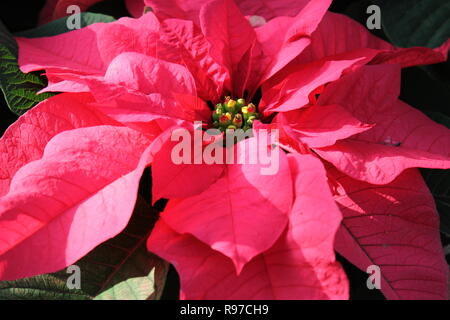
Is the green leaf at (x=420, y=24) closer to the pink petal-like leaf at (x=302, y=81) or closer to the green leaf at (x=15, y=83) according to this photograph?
the pink petal-like leaf at (x=302, y=81)

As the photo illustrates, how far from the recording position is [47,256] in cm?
42

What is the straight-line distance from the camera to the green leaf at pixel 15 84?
583 millimetres

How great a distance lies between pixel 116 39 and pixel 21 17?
0.29 meters

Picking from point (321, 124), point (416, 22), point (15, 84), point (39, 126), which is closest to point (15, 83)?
point (15, 84)

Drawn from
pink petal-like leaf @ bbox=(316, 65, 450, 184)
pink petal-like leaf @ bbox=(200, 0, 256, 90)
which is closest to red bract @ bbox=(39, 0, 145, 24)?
pink petal-like leaf @ bbox=(200, 0, 256, 90)

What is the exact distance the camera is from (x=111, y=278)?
19.2 inches

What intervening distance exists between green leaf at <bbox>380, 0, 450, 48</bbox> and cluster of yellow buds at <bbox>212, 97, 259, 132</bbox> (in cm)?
18

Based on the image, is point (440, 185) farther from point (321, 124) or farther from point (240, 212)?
point (240, 212)

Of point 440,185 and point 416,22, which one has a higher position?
point 416,22

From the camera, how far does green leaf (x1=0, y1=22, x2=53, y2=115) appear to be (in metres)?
0.58

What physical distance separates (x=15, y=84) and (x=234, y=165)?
26 cm

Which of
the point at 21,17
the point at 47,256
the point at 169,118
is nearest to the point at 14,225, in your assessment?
A: the point at 47,256

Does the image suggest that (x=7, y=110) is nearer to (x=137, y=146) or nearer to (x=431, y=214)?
(x=137, y=146)

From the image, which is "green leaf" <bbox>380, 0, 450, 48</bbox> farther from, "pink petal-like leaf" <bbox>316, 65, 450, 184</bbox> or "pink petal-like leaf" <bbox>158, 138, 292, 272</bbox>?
"pink petal-like leaf" <bbox>158, 138, 292, 272</bbox>
